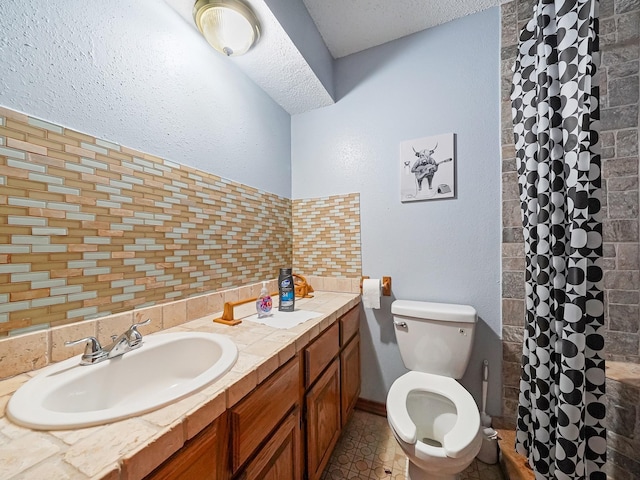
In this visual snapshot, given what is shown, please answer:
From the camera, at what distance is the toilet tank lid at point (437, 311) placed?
1.21 metres

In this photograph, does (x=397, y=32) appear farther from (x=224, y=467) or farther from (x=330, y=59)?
(x=224, y=467)

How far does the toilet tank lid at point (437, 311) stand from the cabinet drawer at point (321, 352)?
15.4 inches

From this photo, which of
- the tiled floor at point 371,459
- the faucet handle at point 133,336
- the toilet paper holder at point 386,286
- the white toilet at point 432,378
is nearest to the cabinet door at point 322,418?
the tiled floor at point 371,459

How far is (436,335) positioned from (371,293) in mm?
412

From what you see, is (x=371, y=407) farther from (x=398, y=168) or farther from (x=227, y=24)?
(x=227, y=24)

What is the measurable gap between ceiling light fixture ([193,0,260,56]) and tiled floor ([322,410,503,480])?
2082 mm

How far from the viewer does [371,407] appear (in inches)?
61.2

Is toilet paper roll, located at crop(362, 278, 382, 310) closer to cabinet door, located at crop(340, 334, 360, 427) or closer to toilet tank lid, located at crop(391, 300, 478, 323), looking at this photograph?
toilet tank lid, located at crop(391, 300, 478, 323)

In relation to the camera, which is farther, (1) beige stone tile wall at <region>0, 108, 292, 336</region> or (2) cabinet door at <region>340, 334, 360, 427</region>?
(2) cabinet door at <region>340, 334, 360, 427</region>

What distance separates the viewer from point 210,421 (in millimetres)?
529

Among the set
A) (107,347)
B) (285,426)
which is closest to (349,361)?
(285,426)

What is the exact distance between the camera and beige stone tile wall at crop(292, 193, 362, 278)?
5.38 feet

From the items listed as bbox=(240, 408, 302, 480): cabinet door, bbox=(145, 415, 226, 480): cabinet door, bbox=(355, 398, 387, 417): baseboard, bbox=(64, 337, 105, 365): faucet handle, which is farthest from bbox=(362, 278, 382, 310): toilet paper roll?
bbox=(64, 337, 105, 365): faucet handle

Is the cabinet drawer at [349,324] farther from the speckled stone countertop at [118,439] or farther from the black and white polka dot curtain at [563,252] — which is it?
the black and white polka dot curtain at [563,252]
